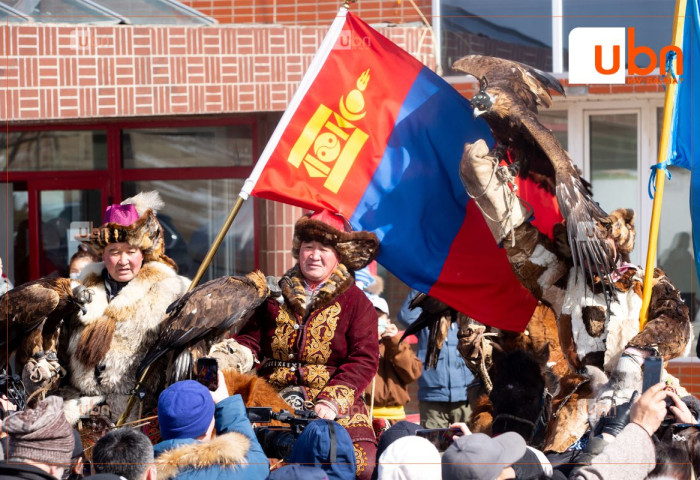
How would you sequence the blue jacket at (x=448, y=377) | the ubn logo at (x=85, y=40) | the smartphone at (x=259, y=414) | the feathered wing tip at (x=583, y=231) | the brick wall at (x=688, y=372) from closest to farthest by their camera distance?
the smartphone at (x=259, y=414)
the feathered wing tip at (x=583, y=231)
the blue jacket at (x=448, y=377)
the brick wall at (x=688, y=372)
the ubn logo at (x=85, y=40)

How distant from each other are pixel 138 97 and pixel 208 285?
348 cm

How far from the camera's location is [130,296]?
5.22 meters

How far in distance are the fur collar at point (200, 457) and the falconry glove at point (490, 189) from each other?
1780 millimetres

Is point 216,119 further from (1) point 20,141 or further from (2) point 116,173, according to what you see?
(1) point 20,141

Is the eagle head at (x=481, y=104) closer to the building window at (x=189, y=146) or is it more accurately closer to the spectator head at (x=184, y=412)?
the spectator head at (x=184, y=412)

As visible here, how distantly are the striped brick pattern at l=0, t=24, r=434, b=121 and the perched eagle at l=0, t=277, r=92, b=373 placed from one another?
319 centimetres

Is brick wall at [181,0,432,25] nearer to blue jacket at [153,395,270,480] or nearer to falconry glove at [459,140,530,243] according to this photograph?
falconry glove at [459,140,530,243]

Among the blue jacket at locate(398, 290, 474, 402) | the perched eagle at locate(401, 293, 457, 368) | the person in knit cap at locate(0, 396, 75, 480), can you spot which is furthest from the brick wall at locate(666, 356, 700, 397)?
the person in knit cap at locate(0, 396, 75, 480)

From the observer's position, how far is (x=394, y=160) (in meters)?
5.58

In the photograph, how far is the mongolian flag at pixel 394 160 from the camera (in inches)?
215

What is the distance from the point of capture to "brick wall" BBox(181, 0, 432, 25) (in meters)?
8.32

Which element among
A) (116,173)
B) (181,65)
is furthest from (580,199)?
(116,173)

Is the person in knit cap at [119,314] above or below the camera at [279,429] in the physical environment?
above

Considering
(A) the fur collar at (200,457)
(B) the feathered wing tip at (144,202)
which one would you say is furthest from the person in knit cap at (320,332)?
(A) the fur collar at (200,457)
